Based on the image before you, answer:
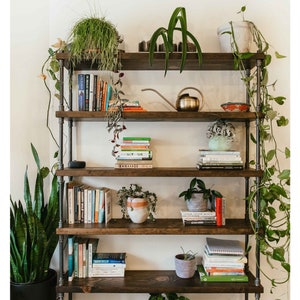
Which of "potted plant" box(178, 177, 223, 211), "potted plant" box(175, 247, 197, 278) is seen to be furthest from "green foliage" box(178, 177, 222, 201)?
"potted plant" box(175, 247, 197, 278)

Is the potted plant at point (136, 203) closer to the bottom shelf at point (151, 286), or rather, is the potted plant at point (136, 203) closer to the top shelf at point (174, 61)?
the bottom shelf at point (151, 286)

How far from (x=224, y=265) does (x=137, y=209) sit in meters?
0.63

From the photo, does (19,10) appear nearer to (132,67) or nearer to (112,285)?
(132,67)

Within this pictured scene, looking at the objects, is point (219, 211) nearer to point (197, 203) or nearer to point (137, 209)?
point (197, 203)

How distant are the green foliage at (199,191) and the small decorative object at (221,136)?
235 mm

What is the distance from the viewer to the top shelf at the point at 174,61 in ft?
5.64

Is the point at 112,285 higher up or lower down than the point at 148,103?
lower down

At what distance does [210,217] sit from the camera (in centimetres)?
179

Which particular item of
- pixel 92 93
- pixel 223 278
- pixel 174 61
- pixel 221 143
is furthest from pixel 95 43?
pixel 223 278
